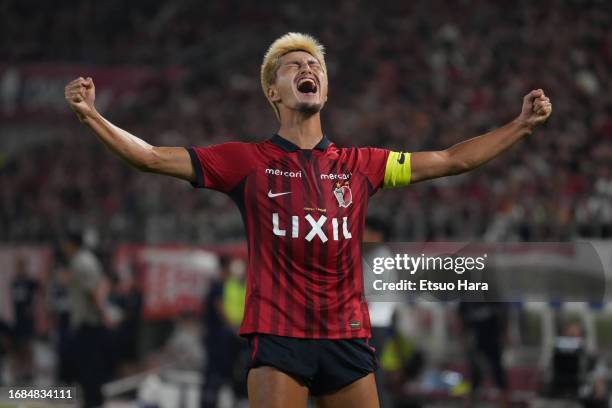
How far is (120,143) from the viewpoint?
3.70 meters

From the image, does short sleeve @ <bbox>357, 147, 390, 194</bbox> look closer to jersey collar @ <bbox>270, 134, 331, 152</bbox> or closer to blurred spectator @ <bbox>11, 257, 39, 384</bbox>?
jersey collar @ <bbox>270, 134, 331, 152</bbox>

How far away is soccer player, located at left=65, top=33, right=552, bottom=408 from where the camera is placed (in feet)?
12.0

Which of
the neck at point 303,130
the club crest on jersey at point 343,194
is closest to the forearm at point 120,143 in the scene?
the neck at point 303,130

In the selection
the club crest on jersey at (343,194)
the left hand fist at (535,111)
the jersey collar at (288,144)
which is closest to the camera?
the club crest on jersey at (343,194)

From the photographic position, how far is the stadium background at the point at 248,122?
43.3ft

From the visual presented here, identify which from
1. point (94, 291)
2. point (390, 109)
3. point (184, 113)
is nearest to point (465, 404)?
point (94, 291)

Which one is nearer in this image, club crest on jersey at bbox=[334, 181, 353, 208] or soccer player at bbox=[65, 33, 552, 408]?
soccer player at bbox=[65, 33, 552, 408]

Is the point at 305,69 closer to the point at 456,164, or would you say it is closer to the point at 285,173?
the point at 285,173

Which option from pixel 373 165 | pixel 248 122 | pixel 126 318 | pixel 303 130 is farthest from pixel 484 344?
pixel 248 122

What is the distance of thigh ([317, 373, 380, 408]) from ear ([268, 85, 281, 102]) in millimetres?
1122

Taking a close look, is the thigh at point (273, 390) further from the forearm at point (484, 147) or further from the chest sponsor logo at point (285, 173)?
the forearm at point (484, 147)

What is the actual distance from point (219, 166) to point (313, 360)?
2.59ft

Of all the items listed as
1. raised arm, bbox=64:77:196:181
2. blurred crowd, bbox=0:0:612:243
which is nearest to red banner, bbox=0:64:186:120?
blurred crowd, bbox=0:0:612:243

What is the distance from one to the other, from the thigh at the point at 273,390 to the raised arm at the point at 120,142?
30.2 inches
